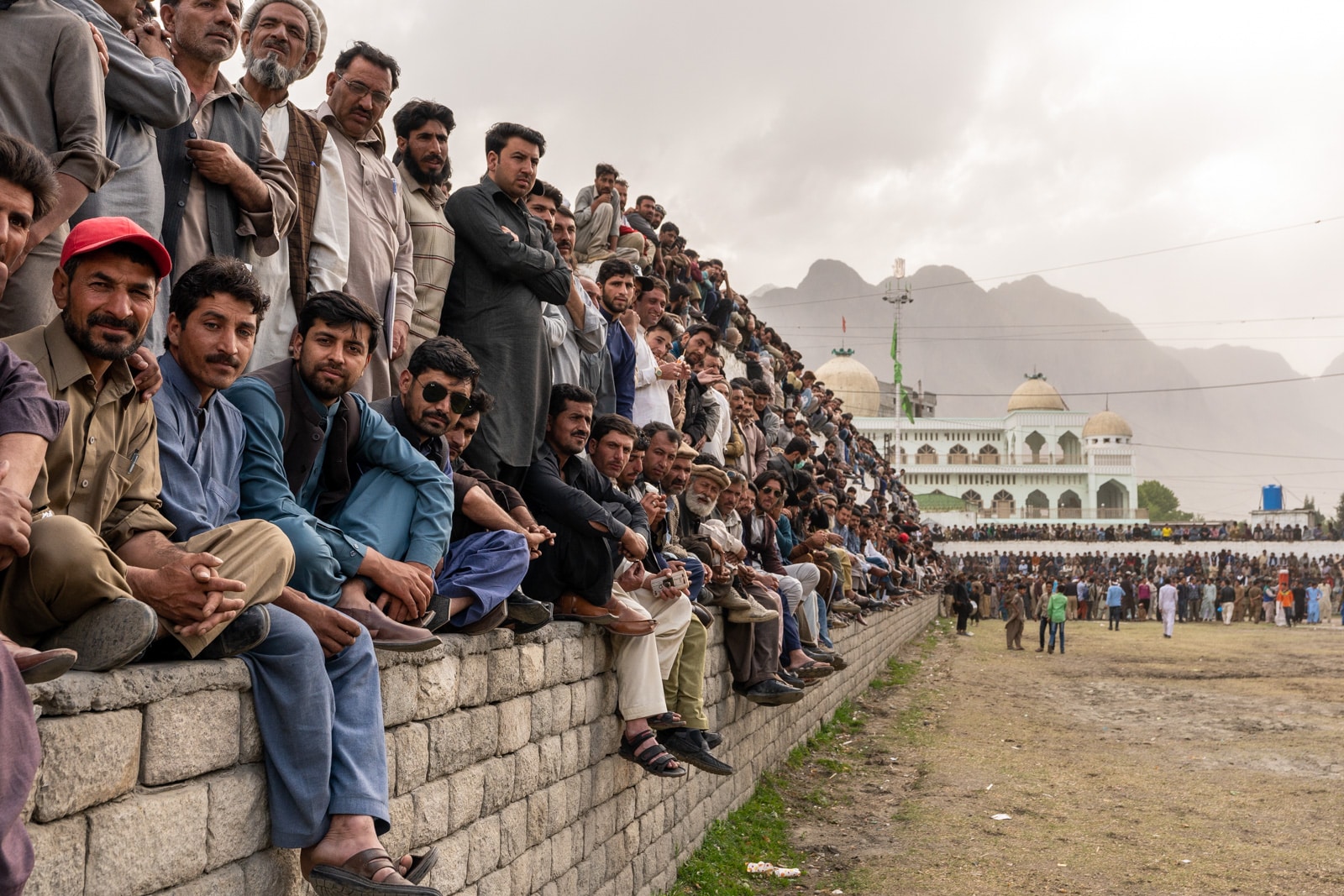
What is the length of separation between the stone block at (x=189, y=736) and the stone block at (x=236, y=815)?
1.7 inches

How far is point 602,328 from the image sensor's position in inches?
245

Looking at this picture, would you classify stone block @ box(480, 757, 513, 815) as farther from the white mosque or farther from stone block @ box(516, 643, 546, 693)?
the white mosque

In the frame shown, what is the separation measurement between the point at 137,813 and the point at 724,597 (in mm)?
5488

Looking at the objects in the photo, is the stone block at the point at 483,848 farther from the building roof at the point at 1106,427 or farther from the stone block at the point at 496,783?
the building roof at the point at 1106,427

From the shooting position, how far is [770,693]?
25.7 ft

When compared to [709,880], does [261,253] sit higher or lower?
higher

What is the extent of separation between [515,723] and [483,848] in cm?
51

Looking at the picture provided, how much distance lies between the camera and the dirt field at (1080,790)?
6617mm

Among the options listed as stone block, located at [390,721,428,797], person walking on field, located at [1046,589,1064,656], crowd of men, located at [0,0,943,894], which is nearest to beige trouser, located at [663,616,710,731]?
crowd of men, located at [0,0,943,894]

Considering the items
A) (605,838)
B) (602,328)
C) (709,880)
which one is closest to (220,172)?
(602,328)

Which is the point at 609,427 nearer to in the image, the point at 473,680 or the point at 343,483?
the point at 473,680

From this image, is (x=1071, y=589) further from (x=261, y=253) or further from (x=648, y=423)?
(x=261, y=253)

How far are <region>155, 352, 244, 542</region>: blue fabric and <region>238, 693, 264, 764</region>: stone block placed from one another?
0.43m

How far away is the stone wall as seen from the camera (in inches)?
81.6
